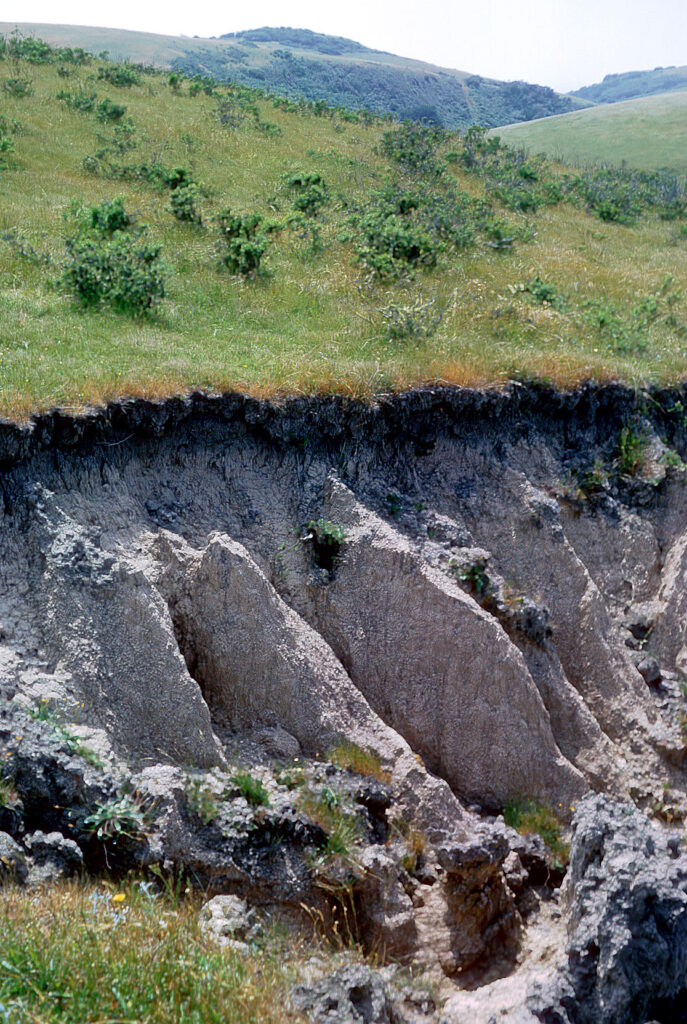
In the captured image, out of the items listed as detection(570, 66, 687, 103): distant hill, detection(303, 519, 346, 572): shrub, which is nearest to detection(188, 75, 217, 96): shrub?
detection(303, 519, 346, 572): shrub

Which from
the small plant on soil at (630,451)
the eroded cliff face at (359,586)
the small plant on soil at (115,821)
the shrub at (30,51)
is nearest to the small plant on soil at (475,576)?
the eroded cliff face at (359,586)

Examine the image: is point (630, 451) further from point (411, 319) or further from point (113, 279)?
point (113, 279)

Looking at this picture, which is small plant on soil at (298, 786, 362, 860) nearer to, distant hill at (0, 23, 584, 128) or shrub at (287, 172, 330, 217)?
shrub at (287, 172, 330, 217)

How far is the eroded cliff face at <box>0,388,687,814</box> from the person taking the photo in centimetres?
734

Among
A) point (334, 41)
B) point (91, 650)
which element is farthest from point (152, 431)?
point (334, 41)

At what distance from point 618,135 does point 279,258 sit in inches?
2529

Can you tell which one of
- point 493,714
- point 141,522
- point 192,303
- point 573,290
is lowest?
point 493,714

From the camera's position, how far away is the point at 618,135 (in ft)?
229

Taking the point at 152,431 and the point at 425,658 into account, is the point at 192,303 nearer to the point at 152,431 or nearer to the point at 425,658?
the point at 152,431

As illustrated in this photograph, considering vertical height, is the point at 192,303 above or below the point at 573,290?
below

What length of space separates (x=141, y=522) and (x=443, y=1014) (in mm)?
5048

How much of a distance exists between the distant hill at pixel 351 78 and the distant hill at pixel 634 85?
41.9m

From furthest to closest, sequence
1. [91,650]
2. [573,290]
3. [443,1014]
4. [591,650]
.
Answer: [573,290] < [591,650] < [91,650] < [443,1014]

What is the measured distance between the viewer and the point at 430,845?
24.9 ft
